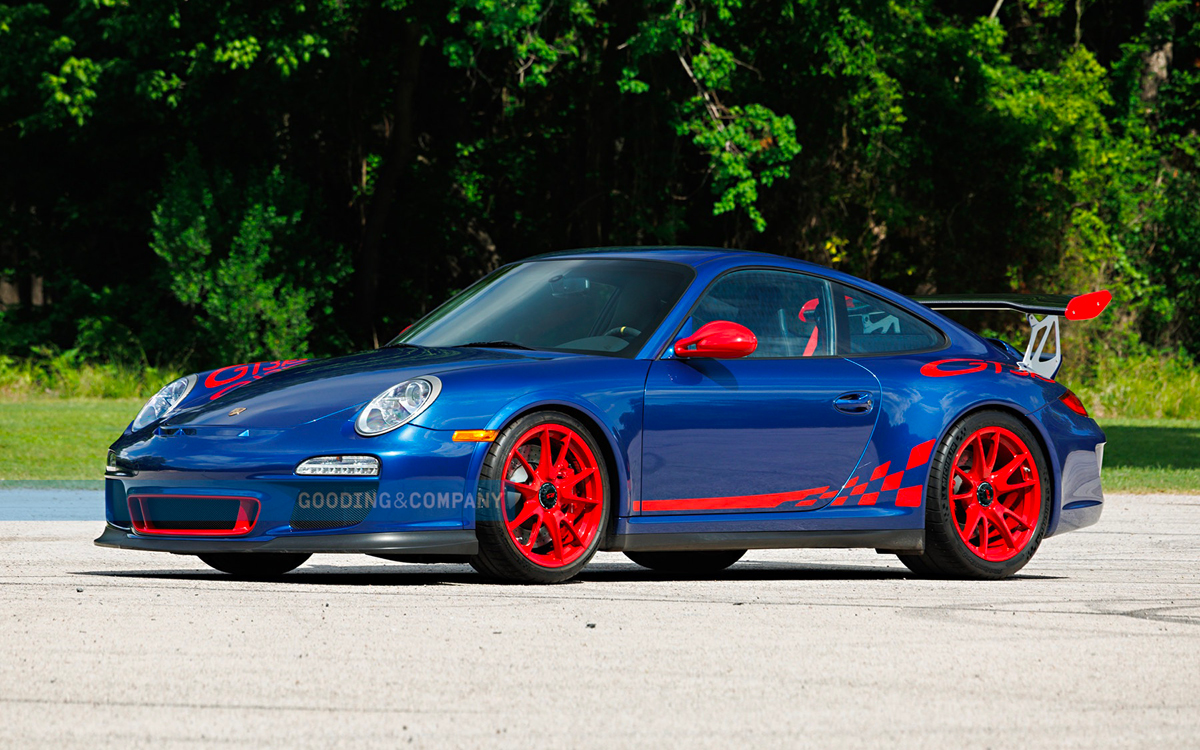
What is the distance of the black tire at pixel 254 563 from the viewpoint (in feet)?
27.0

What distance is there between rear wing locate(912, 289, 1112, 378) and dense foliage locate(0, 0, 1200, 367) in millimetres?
17738

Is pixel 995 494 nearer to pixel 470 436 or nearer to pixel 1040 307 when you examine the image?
pixel 1040 307

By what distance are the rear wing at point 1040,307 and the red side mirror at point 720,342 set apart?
190 cm

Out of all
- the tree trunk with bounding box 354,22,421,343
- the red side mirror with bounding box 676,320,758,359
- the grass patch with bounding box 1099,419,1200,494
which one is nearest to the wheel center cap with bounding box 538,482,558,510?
the red side mirror with bounding box 676,320,758,359

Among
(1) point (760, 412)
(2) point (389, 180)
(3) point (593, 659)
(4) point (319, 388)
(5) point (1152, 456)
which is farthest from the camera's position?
(2) point (389, 180)

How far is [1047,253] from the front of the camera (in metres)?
32.2

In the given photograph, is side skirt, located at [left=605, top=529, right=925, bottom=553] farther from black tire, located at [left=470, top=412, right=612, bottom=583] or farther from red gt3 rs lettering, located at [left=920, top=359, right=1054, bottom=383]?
red gt3 rs lettering, located at [left=920, top=359, right=1054, bottom=383]

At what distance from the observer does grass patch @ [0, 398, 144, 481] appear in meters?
16.6

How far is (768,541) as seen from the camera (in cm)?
807

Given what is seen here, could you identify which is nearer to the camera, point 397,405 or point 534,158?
point 397,405

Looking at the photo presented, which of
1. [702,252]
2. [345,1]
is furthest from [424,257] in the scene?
[702,252]

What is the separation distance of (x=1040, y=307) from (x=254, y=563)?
419 centimetres

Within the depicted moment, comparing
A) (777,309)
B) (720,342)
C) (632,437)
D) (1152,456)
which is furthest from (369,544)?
(1152,456)

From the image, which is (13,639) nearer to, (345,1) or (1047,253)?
(345,1)
